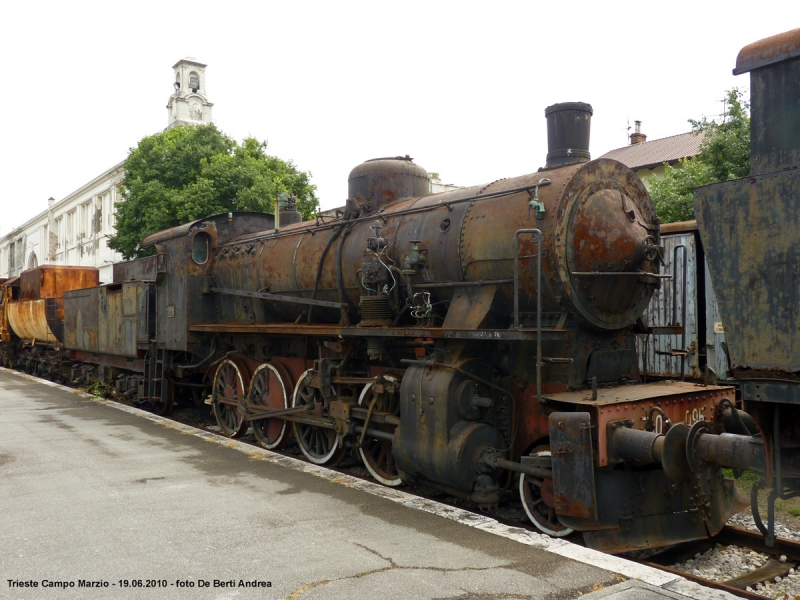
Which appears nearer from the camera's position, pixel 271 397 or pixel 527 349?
pixel 527 349

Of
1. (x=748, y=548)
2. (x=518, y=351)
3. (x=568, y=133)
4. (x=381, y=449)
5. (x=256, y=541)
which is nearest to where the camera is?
(x=256, y=541)

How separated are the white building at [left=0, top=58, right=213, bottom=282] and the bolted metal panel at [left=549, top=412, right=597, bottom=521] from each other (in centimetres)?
3656

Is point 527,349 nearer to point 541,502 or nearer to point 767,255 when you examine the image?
point 541,502

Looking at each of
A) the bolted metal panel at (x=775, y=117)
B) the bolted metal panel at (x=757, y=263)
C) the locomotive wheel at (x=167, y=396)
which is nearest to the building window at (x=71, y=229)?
the locomotive wheel at (x=167, y=396)

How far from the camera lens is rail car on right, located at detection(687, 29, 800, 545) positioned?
3.36 metres

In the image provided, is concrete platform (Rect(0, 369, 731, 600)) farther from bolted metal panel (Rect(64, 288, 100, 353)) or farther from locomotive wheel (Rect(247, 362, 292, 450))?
bolted metal panel (Rect(64, 288, 100, 353))

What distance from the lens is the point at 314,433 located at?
850 centimetres

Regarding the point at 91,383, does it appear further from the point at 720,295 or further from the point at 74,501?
the point at 720,295

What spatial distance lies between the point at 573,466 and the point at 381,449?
2972 mm

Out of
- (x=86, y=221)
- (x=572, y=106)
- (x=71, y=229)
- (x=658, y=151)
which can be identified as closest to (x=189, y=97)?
(x=86, y=221)

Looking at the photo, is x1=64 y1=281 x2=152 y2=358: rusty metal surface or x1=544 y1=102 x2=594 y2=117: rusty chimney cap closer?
x1=544 y1=102 x2=594 y2=117: rusty chimney cap

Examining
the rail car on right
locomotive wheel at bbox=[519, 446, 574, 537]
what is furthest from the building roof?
the rail car on right

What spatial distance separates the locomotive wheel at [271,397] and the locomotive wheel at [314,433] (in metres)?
0.31

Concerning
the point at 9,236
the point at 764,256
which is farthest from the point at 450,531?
the point at 9,236
